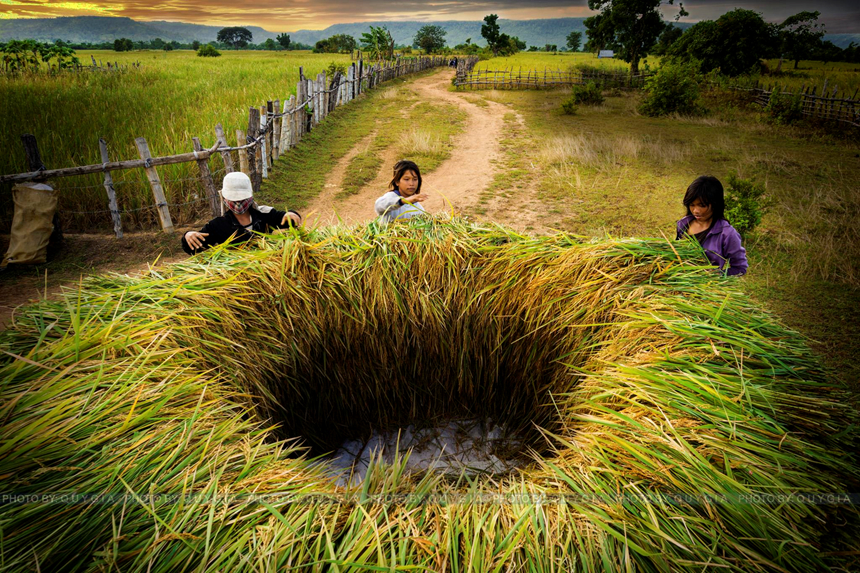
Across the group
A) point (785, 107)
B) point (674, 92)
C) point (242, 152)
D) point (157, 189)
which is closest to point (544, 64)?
point (674, 92)

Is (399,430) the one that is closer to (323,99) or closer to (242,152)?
(242,152)

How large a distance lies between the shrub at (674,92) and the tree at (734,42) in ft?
30.0

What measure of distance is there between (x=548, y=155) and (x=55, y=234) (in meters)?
8.96

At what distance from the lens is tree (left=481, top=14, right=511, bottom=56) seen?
48.5 metres

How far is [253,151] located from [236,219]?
4.90m

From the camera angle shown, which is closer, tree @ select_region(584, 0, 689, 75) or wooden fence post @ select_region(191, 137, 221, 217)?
wooden fence post @ select_region(191, 137, 221, 217)

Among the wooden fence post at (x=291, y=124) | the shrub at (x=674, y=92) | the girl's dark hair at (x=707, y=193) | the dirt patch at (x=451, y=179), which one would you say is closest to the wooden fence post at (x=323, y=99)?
the wooden fence post at (x=291, y=124)

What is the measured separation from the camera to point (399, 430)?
49.9 inches

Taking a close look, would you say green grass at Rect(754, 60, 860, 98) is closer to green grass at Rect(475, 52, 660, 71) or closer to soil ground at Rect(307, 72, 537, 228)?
green grass at Rect(475, 52, 660, 71)

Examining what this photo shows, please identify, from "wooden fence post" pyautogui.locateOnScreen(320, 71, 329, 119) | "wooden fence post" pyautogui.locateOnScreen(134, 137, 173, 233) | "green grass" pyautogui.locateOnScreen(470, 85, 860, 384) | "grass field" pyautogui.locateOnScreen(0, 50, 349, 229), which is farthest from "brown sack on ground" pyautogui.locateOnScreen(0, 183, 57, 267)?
"wooden fence post" pyautogui.locateOnScreen(320, 71, 329, 119)

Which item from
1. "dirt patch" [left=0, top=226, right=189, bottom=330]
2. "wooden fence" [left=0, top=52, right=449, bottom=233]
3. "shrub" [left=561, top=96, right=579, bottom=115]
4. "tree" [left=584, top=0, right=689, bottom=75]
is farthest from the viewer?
"tree" [left=584, top=0, right=689, bottom=75]

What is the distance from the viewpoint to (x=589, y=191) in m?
7.68

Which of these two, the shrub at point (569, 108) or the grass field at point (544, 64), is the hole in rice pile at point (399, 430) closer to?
the shrub at point (569, 108)

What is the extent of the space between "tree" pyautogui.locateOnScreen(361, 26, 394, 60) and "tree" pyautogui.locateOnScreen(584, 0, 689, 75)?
1496 cm
